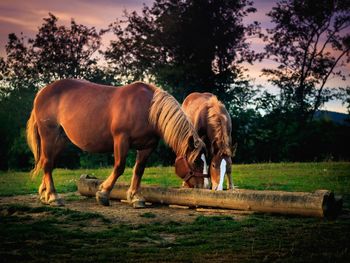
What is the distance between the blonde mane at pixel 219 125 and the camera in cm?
958

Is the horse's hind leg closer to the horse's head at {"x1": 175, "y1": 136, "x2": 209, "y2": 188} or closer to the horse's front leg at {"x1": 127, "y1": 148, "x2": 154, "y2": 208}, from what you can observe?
the horse's front leg at {"x1": 127, "y1": 148, "x2": 154, "y2": 208}

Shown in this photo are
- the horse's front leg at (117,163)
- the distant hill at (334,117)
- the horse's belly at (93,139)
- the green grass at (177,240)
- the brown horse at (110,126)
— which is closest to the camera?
the green grass at (177,240)

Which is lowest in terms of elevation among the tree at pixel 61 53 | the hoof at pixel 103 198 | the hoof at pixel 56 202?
the hoof at pixel 56 202

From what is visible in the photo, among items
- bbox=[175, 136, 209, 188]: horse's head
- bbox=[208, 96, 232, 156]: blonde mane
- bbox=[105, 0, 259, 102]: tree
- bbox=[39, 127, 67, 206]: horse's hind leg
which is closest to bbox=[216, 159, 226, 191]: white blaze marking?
bbox=[208, 96, 232, 156]: blonde mane

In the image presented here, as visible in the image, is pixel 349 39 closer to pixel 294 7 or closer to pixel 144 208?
pixel 294 7

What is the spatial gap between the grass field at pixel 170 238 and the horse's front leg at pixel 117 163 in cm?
116

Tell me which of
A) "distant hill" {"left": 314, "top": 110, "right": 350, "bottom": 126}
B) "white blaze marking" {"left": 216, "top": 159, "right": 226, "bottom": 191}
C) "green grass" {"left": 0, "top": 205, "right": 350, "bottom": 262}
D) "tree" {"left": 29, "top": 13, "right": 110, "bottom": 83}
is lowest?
"green grass" {"left": 0, "top": 205, "right": 350, "bottom": 262}

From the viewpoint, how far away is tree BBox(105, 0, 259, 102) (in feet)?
100

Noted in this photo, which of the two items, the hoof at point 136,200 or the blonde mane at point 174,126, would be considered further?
the hoof at point 136,200

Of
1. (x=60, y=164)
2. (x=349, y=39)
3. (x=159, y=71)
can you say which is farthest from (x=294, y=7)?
(x=60, y=164)

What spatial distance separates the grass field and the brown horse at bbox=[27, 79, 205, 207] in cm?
130

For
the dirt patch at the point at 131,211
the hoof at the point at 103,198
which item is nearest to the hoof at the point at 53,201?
the dirt patch at the point at 131,211

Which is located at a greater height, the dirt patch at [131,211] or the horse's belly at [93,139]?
the horse's belly at [93,139]

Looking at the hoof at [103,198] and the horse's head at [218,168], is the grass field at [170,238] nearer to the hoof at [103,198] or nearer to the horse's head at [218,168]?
the hoof at [103,198]
